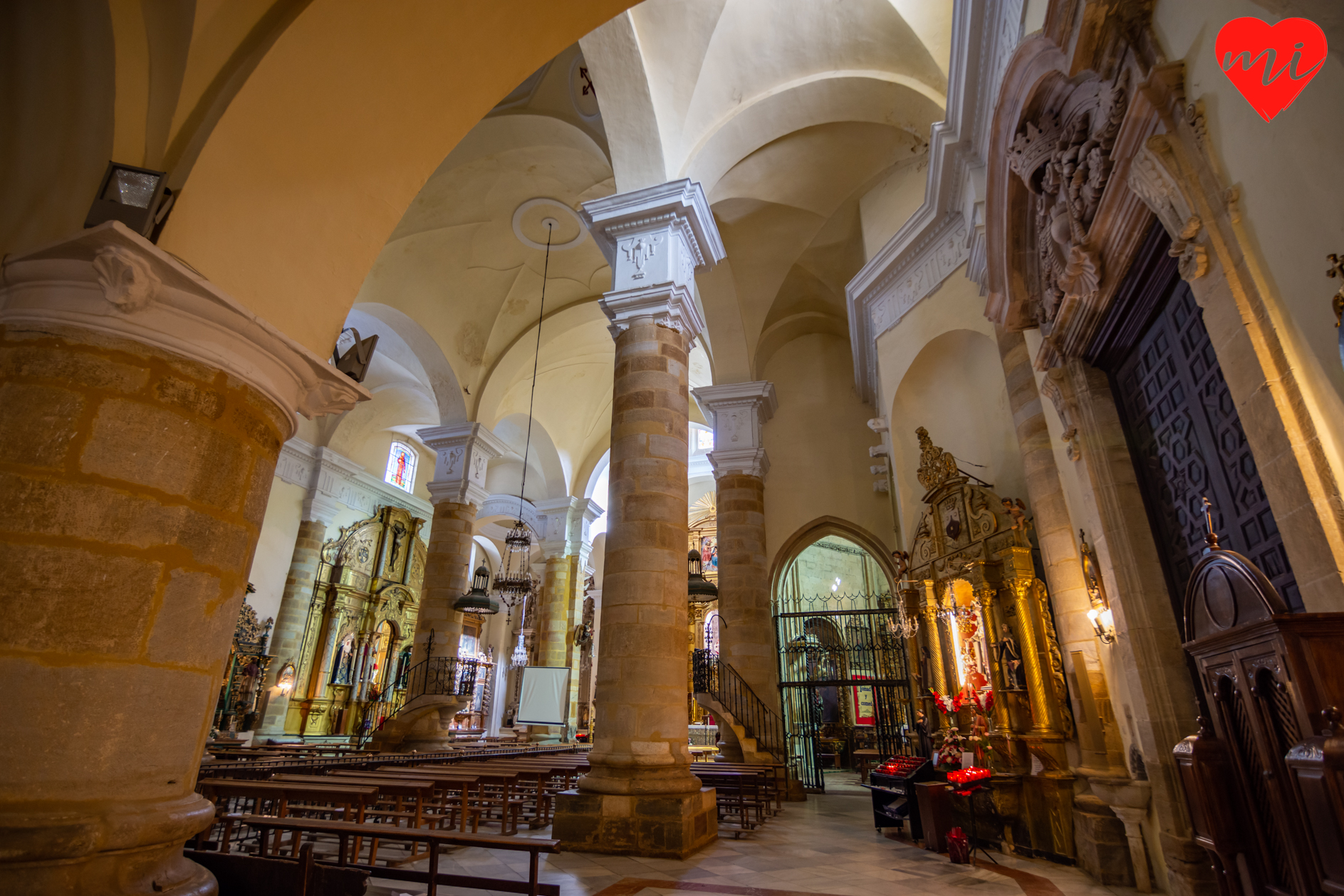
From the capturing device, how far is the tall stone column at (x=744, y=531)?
10.9m

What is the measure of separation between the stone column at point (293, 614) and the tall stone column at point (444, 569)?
4952mm

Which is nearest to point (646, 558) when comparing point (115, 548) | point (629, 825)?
point (629, 825)

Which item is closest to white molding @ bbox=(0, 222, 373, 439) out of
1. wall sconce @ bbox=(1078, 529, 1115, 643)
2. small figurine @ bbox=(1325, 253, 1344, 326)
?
small figurine @ bbox=(1325, 253, 1344, 326)

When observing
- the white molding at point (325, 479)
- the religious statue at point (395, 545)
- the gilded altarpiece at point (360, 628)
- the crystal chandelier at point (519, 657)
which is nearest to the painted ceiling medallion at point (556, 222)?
the white molding at point (325, 479)

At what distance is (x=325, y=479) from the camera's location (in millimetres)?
17000

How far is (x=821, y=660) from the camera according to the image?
61.5ft

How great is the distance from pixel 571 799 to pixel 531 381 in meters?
12.3

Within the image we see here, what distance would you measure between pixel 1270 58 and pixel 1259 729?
97.9 inches

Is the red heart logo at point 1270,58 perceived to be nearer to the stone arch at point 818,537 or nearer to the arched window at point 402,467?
the stone arch at point 818,537

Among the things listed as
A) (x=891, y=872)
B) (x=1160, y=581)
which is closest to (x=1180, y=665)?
(x=1160, y=581)

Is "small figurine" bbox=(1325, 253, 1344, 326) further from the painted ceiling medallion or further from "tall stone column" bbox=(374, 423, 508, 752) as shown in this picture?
"tall stone column" bbox=(374, 423, 508, 752)

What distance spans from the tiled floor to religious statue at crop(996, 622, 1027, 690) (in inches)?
60.8

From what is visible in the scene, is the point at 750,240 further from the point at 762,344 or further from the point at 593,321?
the point at 593,321

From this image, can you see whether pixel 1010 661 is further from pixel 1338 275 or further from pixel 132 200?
pixel 132 200
